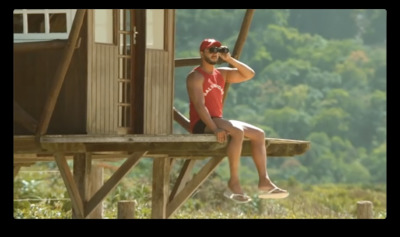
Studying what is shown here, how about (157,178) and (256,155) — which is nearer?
(256,155)

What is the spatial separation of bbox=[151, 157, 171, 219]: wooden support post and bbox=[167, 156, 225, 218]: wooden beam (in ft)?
0.37

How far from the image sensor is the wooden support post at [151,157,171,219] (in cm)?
1916

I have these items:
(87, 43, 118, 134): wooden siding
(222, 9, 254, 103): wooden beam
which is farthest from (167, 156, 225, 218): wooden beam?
(87, 43, 118, 134): wooden siding

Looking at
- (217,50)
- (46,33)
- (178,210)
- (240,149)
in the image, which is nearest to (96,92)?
(46,33)

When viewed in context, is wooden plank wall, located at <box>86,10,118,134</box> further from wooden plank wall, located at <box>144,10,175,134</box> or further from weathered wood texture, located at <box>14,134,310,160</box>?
wooden plank wall, located at <box>144,10,175,134</box>

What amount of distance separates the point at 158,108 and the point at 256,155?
175 cm

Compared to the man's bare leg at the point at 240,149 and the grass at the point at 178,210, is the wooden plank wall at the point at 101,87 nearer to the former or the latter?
the man's bare leg at the point at 240,149

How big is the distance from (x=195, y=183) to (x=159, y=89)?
169cm

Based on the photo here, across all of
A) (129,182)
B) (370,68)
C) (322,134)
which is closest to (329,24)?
(370,68)

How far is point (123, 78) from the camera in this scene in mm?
17516

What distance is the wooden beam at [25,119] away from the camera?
1691 cm

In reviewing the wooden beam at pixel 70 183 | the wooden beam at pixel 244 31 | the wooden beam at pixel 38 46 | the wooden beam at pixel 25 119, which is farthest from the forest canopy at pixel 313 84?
the wooden beam at pixel 25 119
